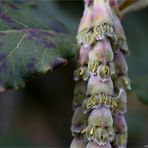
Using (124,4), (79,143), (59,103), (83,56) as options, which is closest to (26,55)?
(83,56)

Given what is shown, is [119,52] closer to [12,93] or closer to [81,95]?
[81,95]

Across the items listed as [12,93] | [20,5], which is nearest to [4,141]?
[12,93]

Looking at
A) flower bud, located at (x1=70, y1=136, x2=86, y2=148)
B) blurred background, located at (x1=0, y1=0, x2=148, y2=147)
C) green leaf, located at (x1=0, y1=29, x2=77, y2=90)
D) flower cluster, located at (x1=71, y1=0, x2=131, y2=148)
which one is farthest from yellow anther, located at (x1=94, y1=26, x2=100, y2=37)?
blurred background, located at (x1=0, y1=0, x2=148, y2=147)

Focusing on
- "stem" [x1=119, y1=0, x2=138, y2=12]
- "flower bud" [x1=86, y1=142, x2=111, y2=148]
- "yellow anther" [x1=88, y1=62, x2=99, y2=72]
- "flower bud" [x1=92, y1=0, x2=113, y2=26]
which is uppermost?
"stem" [x1=119, y1=0, x2=138, y2=12]

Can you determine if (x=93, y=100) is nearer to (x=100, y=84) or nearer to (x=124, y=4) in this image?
(x=100, y=84)

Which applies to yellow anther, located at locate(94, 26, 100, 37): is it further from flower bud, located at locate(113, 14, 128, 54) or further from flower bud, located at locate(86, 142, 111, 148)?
flower bud, located at locate(86, 142, 111, 148)
